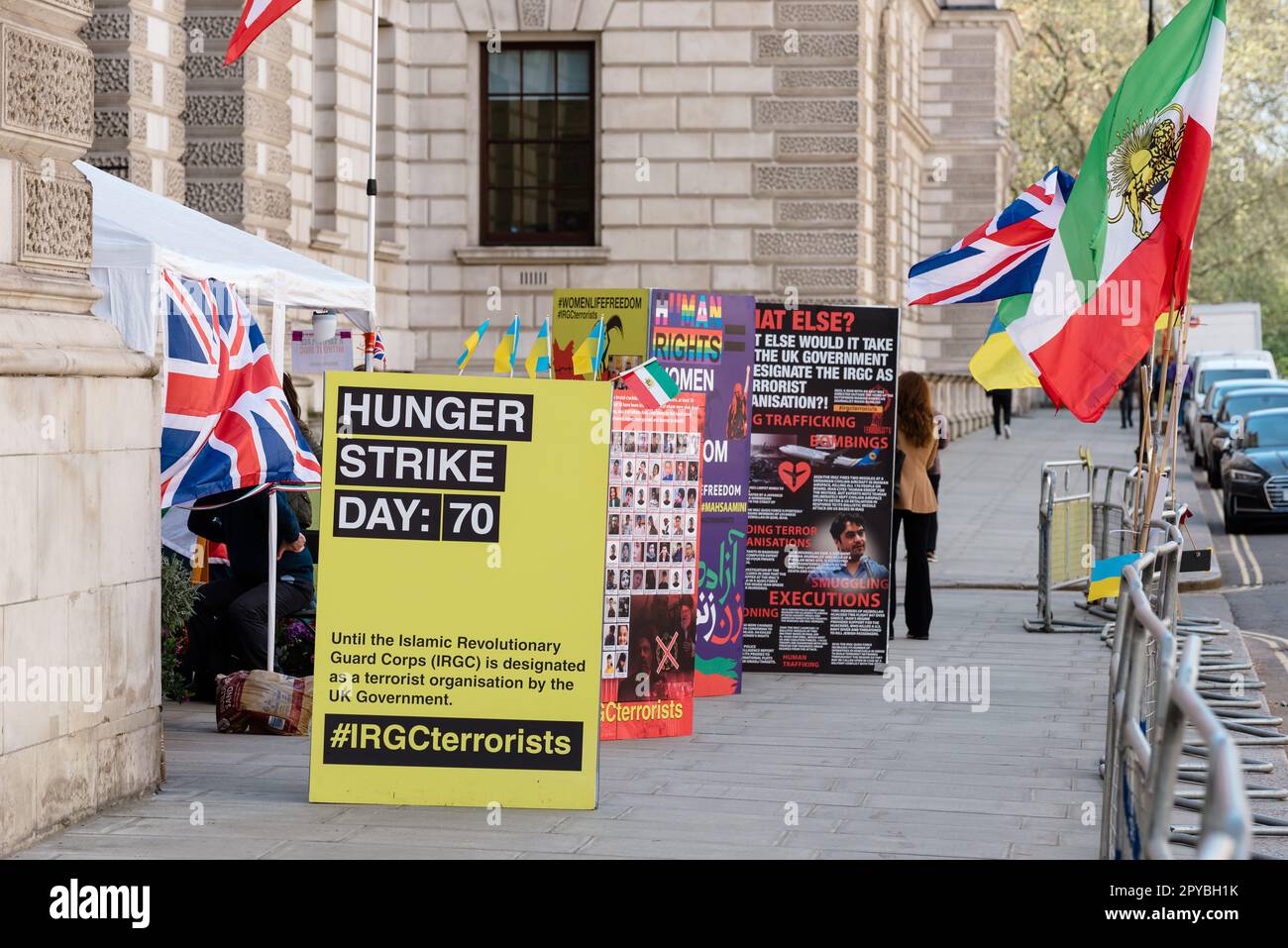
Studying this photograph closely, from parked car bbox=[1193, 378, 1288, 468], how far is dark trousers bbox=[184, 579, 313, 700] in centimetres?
2619

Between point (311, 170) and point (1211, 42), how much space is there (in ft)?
50.4

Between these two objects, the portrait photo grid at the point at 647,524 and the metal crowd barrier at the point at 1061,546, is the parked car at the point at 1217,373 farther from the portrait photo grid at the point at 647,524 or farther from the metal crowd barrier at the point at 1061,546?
the portrait photo grid at the point at 647,524

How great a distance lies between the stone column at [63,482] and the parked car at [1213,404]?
94.4ft

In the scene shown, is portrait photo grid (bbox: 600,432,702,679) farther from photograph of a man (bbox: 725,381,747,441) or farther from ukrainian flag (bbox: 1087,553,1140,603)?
ukrainian flag (bbox: 1087,553,1140,603)

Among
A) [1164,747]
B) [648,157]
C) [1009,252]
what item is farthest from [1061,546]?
[648,157]

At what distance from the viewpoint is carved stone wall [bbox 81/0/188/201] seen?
17.8 m

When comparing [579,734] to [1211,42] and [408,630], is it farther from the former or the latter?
[1211,42]

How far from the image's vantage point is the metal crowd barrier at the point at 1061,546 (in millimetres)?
14875

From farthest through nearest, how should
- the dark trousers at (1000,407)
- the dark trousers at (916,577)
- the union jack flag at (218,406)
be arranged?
the dark trousers at (1000,407) → the dark trousers at (916,577) → the union jack flag at (218,406)

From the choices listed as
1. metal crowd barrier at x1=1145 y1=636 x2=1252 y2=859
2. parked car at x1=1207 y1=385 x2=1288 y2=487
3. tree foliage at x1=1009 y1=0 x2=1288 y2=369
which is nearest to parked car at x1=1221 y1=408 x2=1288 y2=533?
parked car at x1=1207 y1=385 x2=1288 y2=487

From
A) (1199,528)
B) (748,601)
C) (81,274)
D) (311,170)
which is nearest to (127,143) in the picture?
(311,170)

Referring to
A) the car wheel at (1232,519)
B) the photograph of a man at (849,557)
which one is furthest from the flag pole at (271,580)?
the car wheel at (1232,519)

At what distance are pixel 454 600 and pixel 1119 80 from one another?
57.2 metres

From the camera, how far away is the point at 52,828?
23.3 ft
